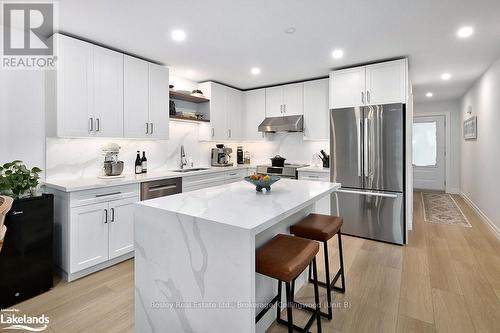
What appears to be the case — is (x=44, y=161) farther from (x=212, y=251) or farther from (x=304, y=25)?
(x=304, y=25)

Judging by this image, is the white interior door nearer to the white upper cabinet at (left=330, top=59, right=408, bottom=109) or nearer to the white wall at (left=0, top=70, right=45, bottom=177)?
the white upper cabinet at (left=330, top=59, right=408, bottom=109)

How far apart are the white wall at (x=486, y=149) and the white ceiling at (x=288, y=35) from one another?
0.42 metres

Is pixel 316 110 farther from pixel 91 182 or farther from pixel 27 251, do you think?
pixel 27 251

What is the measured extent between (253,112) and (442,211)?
13.5 ft

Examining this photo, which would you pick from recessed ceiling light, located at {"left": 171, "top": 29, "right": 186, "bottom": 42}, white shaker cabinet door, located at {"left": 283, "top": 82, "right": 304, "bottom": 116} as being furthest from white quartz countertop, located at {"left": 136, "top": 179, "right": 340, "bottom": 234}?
white shaker cabinet door, located at {"left": 283, "top": 82, "right": 304, "bottom": 116}

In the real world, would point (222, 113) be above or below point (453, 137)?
above

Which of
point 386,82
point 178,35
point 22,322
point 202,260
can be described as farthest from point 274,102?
point 22,322

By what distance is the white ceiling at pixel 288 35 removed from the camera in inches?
85.7

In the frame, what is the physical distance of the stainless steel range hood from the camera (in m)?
4.41

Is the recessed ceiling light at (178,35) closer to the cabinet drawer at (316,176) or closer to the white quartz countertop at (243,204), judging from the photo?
the white quartz countertop at (243,204)

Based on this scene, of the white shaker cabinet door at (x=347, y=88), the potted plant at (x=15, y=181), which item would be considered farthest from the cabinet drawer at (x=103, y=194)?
the white shaker cabinet door at (x=347, y=88)

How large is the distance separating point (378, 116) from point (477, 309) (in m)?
2.27

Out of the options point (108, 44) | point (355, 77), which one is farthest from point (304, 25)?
point (108, 44)

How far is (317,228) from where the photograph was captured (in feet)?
6.55
